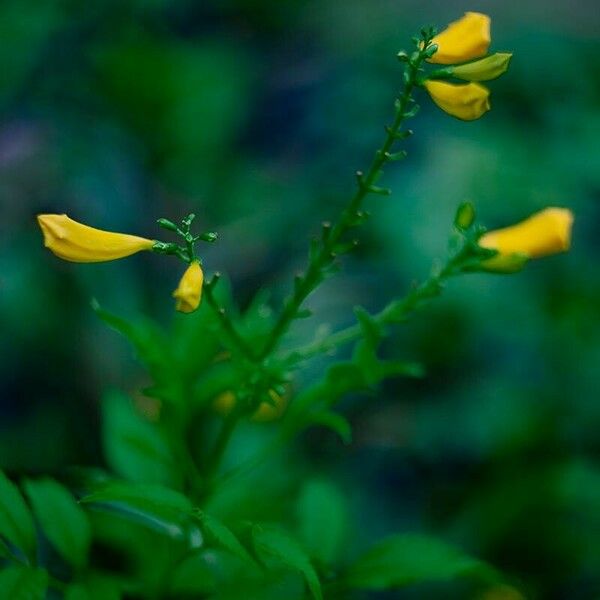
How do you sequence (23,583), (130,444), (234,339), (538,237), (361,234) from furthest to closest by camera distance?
(361,234)
(130,444)
(538,237)
(234,339)
(23,583)

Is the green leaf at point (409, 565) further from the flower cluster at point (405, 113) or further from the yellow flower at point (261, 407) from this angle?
the flower cluster at point (405, 113)

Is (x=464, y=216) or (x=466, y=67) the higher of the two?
(x=466, y=67)

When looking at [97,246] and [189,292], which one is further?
[97,246]

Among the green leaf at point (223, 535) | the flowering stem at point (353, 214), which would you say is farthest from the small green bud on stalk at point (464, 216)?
the green leaf at point (223, 535)

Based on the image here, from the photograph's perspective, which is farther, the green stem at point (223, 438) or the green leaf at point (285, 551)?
the green stem at point (223, 438)

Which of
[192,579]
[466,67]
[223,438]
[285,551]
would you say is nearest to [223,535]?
[285,551]

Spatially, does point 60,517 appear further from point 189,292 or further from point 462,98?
point 462,98
